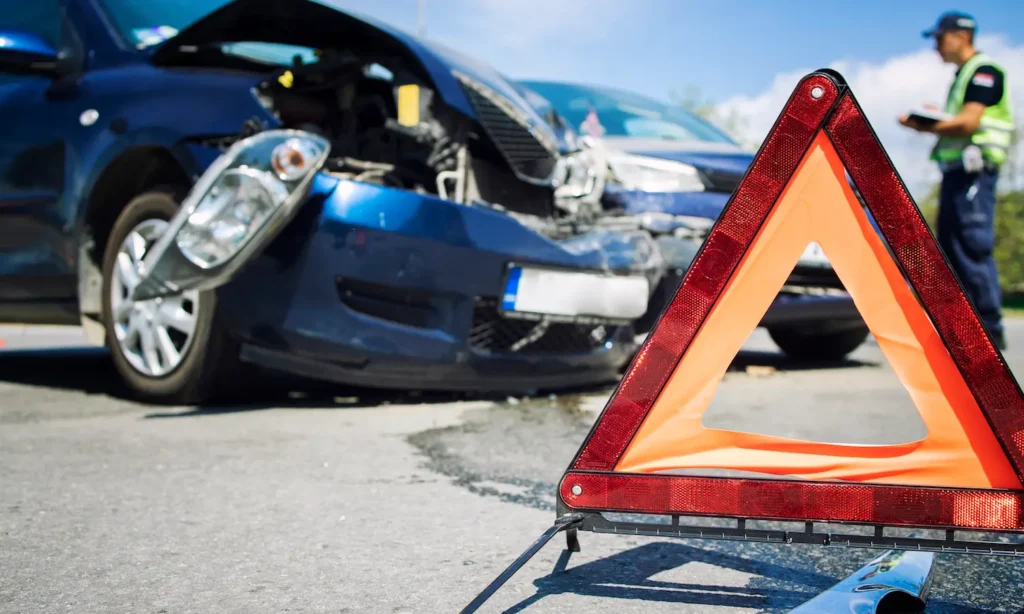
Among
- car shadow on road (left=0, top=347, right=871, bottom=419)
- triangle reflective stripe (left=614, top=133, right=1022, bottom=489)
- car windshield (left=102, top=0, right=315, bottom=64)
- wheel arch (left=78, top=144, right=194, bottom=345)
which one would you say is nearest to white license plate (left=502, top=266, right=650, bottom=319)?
car shadow on road (left=0, top=347, right=871, bottom=419)

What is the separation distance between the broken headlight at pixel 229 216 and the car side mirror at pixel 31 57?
1367 millimetres

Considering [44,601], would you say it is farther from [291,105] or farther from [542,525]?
[291,105]

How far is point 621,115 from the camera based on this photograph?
678 centimetres

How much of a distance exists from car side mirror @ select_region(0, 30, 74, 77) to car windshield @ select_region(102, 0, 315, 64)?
28cm

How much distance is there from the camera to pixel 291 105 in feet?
14.0

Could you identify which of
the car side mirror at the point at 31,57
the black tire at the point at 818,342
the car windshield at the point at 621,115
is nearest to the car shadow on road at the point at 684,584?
the car side mirror at the point at 31,57

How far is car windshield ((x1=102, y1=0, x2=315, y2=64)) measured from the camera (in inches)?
178

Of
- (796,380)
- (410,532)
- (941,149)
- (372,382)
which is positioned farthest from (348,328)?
(941,149)

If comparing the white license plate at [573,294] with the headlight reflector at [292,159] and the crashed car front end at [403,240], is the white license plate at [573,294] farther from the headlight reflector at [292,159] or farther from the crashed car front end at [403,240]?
the headlight reflector at [292,159]

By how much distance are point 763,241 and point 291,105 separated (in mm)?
2830

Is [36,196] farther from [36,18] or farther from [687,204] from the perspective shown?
[687,204]

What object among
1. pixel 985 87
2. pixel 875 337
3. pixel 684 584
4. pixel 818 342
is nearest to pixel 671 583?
pixel 684 584

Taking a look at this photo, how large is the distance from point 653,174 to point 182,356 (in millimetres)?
2554

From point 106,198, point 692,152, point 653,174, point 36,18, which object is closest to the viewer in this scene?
point 106,198
